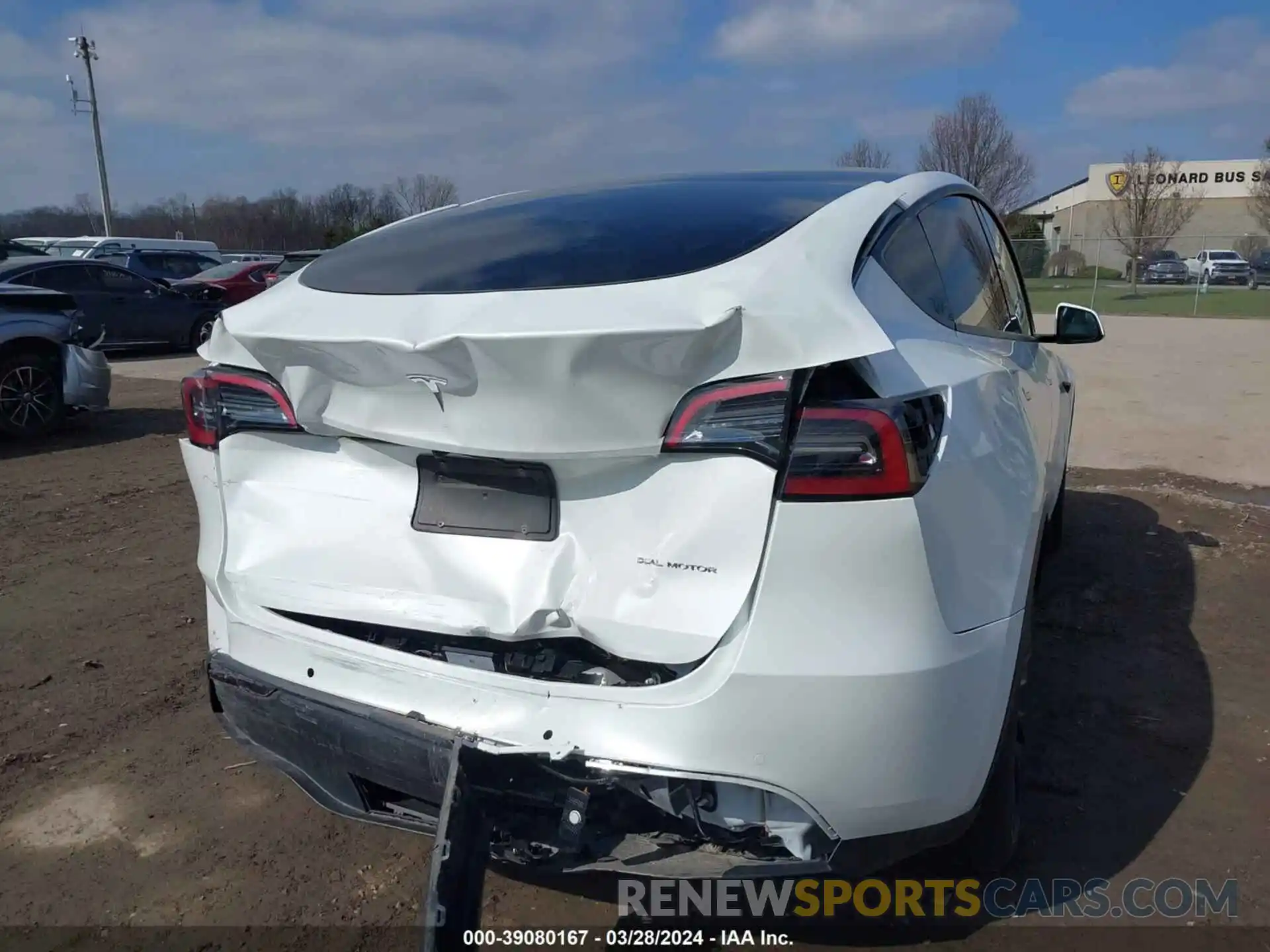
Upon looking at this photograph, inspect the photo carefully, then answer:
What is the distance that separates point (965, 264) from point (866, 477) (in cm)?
162

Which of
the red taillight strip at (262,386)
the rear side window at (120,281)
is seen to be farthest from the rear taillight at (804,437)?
the rear side window at (120,281)

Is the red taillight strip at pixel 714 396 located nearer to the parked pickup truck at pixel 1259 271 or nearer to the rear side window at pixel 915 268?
the rear side window at pixel 915 268

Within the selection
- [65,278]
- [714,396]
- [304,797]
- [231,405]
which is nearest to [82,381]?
[65,278]

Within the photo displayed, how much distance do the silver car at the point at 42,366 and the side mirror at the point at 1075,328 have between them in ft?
25.9

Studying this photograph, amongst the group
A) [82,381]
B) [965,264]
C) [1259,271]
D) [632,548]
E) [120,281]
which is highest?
[965,264]

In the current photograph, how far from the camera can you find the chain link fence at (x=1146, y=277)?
28.8m

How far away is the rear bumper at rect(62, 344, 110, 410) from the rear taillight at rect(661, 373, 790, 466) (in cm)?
829

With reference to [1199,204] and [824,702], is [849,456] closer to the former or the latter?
[824,702]

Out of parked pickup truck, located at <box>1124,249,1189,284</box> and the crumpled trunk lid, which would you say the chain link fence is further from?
the crumpled trunk lid

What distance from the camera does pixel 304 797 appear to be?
10.2 feet

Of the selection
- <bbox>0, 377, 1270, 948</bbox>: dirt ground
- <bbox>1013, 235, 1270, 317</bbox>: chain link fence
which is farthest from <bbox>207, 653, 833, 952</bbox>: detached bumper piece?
<bbox>1013, 235, 1270, 317</bbox>: chain link fence

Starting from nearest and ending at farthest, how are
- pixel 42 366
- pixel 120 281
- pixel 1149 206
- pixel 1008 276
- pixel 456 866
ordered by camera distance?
pixel 456 866
pixel 1008 276
pixel 42 366
pixel 120 281
pixel 1149 206

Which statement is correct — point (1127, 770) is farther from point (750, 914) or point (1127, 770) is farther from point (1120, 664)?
point (750, 914)

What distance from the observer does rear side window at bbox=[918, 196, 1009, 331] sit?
9.64 feet
